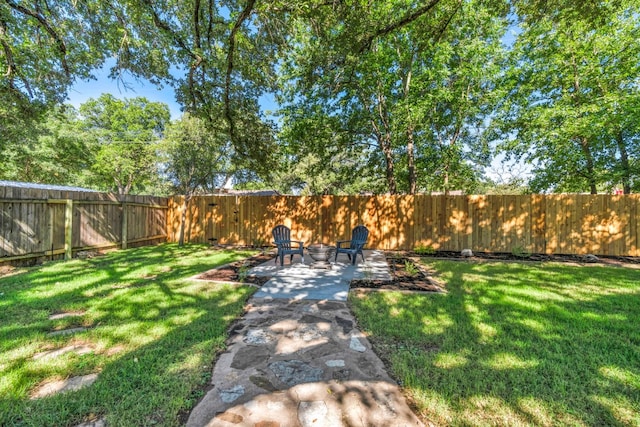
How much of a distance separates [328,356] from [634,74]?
12030 millimetres

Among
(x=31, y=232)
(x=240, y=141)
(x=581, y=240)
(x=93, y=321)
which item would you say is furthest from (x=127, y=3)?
(x=581, y=240)

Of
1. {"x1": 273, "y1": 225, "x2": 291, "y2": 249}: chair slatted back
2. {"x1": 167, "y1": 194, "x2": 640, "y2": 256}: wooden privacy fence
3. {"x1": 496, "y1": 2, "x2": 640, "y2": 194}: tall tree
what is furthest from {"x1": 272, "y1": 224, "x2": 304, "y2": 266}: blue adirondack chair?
{"x1": 496, "y1": 2, "x2": 640, "y2": 194}: tall tree

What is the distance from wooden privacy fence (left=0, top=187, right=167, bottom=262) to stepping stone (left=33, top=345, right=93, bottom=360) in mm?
4515

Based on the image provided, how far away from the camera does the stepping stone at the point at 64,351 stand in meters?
1.99

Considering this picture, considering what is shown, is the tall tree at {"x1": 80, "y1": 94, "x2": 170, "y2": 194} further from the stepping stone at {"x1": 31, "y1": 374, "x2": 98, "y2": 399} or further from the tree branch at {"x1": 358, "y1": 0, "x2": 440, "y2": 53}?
the stepping stone at {"x1": 31, "y1": 374, "x2": 98, "y2": 399}

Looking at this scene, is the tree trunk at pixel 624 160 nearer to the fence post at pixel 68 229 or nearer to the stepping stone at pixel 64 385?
the stepping stone at pixel 64 385

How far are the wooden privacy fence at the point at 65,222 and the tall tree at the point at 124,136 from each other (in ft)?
33.1

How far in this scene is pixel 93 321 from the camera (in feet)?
8.69

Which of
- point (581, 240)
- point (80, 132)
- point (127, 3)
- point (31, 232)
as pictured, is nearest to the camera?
point (127, 3)

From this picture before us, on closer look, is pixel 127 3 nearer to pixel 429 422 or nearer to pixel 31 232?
pixel 31 232

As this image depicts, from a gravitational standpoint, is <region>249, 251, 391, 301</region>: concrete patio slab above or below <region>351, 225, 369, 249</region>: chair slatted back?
below

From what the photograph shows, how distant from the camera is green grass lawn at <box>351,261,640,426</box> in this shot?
151 cm

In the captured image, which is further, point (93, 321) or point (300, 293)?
point (300, 293)

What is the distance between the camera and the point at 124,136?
18.3 meters
